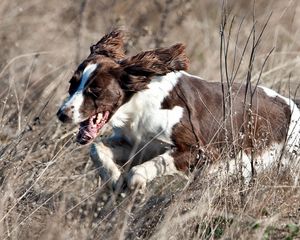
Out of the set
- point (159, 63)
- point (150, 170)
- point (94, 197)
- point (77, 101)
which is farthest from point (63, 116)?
point (159, 63)

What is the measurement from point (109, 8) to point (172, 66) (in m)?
7.09

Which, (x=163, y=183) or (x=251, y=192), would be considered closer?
(x=251, y=192)

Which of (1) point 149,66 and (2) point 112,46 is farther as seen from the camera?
(2) point 112,46

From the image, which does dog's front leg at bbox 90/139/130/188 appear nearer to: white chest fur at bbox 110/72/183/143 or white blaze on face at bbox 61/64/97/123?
white chest fur at bbox 110/72/183/143

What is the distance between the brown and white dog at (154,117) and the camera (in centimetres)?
610

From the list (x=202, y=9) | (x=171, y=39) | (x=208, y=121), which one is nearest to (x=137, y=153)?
(x=208, y=121)

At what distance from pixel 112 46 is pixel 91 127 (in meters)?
0.76

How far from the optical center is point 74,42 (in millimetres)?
12070

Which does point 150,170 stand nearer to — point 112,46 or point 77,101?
point 77,101

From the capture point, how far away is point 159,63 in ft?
20.8

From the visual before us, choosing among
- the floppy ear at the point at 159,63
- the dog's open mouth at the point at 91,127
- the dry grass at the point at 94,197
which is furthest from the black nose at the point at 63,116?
the floppy ear at the point at 159,63

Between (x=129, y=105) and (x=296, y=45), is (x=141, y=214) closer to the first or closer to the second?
(x=129, y=105)

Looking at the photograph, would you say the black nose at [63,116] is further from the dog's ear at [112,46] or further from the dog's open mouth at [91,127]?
the dog's ear at [112,46]

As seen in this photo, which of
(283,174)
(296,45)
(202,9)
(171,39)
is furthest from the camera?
(202,9)
